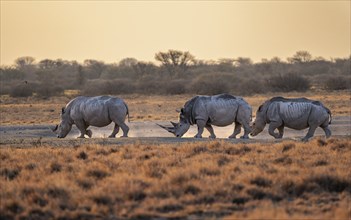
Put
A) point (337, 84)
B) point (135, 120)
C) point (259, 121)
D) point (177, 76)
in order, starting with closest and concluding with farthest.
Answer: point (259, 121)
point (135, 120)
point (337, 84)
point (177, 76)

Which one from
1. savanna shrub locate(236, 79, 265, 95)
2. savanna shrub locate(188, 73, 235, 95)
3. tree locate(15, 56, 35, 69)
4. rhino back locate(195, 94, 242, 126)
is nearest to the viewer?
rhino back locate(195, 94, 242, 126)

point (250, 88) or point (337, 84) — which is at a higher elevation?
point (337, 84)

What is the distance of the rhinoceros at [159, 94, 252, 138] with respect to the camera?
21828mm

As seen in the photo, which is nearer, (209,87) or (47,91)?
(209,87)

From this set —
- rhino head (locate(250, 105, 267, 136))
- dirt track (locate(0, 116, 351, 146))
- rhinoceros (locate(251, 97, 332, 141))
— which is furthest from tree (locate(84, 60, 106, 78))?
rhinoceros (locate(251, 97, 332, 141))

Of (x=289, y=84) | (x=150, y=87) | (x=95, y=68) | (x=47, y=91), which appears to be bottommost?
(x=47, y=91)

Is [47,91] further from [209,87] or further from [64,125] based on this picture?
[64,125]

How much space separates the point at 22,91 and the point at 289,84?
2126 cm

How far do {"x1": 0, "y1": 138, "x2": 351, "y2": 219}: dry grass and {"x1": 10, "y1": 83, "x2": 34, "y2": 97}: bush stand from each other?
136ft

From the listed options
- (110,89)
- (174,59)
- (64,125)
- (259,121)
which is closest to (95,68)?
(174,59)

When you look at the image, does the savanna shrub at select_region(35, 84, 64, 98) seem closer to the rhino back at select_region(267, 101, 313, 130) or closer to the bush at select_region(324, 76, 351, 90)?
the bush at select_region(324, 76, 351, 90)

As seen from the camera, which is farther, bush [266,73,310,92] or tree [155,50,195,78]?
tree [155,50,195,78]

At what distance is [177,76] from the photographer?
79062 mm

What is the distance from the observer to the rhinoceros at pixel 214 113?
859 inches
